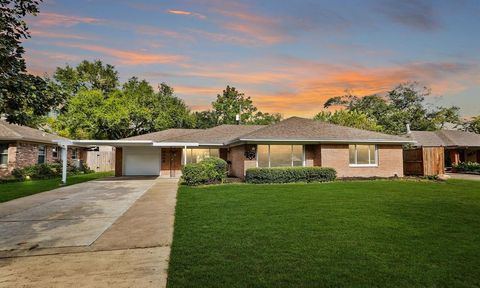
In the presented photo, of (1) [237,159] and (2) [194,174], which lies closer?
(2) [194,174]

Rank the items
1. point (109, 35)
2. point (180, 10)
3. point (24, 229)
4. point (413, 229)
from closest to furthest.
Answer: point (413, 229)
point (24, 229)
point (180, 10)
point (109, 35)

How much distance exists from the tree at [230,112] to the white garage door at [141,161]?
27.7 metres

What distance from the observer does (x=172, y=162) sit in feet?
79.3

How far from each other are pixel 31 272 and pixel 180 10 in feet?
38.8

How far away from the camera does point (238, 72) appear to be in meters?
19.3

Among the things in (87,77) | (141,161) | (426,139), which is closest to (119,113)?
(87,77)

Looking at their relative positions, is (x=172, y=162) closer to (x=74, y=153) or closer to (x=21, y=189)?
(x=21, y=189)

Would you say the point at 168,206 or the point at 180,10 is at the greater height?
the point at 180,10

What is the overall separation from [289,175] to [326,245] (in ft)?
39.8

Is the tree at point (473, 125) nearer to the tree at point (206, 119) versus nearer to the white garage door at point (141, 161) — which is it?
the tree at point (206, 119)

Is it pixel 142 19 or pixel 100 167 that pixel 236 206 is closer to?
pixel 142 19

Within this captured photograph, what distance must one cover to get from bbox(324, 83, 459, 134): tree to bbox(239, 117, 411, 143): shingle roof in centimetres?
2658

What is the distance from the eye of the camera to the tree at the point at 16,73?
4.73m

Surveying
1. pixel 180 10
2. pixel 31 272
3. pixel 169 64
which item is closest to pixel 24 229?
pixel 31 272
